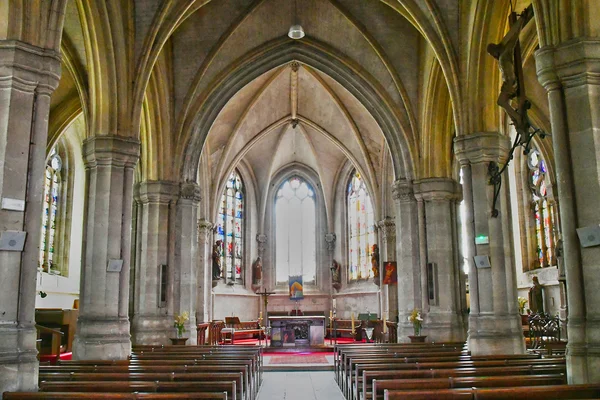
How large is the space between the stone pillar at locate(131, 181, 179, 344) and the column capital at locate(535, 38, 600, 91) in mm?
11372

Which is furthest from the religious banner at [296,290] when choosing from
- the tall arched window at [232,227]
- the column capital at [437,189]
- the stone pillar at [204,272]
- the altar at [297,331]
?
the column capital at [437,189]

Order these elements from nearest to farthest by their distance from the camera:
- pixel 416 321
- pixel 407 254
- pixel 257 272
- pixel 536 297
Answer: pixel 416 321 < pixel 407 254 < pixel 536 297 < pixel 257 272

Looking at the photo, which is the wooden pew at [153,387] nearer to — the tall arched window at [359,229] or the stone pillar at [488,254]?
the stone pillar at [488,254]

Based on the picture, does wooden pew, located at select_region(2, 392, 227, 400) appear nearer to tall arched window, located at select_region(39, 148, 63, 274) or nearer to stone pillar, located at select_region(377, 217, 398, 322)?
tall arched window, located at select_region(39, 148, 63, 274)

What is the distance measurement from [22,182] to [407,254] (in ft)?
39.2

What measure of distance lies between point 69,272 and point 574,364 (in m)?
17.0

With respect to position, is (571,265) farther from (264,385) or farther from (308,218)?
(308,218)

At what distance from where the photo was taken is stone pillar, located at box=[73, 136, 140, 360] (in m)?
11.6

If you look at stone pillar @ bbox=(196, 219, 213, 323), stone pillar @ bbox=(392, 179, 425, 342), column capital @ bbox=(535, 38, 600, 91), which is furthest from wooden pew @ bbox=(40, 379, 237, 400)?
stone pillar @ bbox=(196, 219, 213, 323)

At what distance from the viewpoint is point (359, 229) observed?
91.8 feet

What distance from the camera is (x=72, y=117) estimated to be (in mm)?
18172

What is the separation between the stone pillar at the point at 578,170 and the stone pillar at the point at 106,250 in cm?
810

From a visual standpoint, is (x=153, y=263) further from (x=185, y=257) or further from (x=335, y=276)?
(x=335, y=276)

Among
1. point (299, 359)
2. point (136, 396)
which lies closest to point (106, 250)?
point (136, 396)
